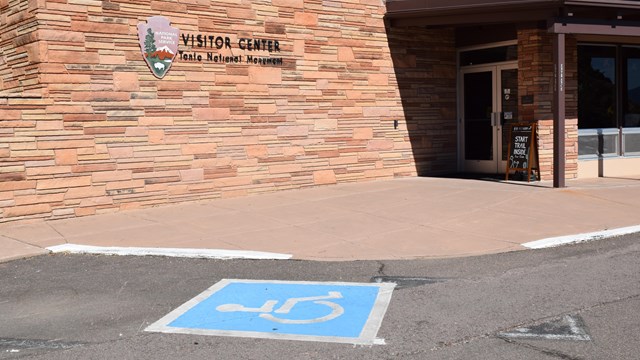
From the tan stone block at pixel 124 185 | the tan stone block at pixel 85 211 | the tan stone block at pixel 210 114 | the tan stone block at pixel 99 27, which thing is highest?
the tan stone block at pixel 99 27

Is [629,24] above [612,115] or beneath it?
above

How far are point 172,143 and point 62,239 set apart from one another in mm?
3111

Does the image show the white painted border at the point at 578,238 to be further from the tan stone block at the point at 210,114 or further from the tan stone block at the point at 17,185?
the tan stone block at the point at 17,185

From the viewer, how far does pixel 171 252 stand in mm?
8320

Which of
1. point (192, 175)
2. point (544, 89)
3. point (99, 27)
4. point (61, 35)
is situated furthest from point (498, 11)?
point (61, 35)

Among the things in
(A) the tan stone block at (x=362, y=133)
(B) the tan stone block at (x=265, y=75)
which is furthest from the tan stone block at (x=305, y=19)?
(A) the tan stone block at (x=362, y=133)

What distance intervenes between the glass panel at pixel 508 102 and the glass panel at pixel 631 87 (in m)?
2.75

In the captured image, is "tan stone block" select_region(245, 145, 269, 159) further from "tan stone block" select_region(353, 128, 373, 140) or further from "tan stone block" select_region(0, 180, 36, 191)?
"tan stone block" select_region(0, 180, 36, 191)

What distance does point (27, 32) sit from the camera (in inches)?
425

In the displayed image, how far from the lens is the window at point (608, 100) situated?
14859 millimetres

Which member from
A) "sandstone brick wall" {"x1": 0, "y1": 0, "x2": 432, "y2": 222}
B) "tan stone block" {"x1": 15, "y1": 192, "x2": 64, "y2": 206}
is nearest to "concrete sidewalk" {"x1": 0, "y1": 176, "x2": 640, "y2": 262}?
"tan stone block" {"x1": 15, "y1": 192, "x2": 64, "y2": 206}

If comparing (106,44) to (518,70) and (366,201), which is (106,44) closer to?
(366,201)

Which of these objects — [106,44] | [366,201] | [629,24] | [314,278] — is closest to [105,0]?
[106,44]

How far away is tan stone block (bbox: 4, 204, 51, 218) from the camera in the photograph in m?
10.2
